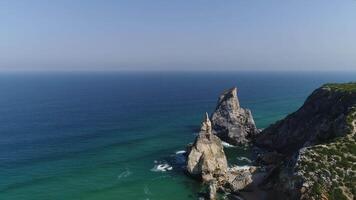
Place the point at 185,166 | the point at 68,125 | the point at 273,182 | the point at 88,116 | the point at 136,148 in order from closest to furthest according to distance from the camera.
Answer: the point at 273,182
the point at 185,166
the point at 136,148
the point at 68,125
the point at 88,116

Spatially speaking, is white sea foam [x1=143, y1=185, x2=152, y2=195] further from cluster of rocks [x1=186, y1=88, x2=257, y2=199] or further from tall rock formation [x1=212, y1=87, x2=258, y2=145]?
tall rock formation [x1=212, y1=87, x2=258, y2=145]

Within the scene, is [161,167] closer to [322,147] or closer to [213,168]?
[213,168]

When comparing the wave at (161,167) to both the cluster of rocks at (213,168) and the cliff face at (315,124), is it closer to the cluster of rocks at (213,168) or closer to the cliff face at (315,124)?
the cluster of rocks at (213,168)

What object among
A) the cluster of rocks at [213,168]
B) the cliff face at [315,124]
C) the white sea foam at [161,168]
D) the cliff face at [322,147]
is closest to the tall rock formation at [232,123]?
the cliff face at [315,124]

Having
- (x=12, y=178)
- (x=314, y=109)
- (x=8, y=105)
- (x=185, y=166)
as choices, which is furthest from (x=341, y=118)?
(x=8, y=105)

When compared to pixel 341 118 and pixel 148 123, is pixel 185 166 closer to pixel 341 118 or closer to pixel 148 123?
pixel 341 118

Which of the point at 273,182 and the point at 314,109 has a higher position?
the point at 314,109

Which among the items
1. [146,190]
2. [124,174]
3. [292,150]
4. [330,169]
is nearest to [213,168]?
[146,190]
